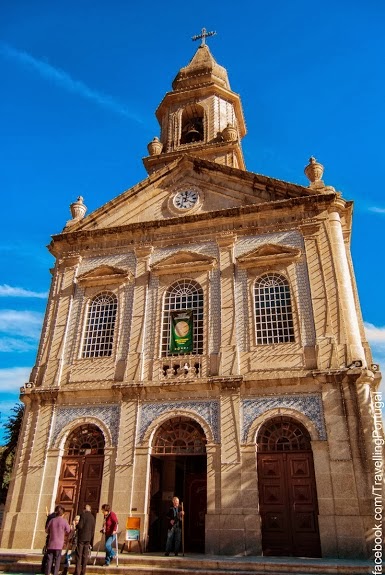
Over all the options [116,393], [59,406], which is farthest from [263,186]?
[59,406]

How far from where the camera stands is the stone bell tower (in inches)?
853

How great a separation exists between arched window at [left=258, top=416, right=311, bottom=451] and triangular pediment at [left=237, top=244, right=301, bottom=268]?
5154 mm

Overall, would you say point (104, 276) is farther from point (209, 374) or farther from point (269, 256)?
point (269, 256)

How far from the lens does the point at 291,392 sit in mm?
13758

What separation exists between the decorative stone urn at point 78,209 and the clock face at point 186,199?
4087 millimetres

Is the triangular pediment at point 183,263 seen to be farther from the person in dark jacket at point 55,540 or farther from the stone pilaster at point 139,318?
the person in dark jacket at point 55,540

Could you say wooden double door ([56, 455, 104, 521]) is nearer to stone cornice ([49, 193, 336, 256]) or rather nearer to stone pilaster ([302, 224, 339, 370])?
stone pilaster ([302, 224, 339, 370])

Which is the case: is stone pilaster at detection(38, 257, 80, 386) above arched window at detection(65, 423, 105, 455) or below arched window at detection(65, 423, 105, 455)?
above

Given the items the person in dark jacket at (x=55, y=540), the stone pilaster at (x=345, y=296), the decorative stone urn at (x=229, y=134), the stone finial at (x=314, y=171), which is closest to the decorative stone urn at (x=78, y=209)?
the decorative stone urn at (x=229, y=134)

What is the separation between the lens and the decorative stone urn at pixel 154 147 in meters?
22.8

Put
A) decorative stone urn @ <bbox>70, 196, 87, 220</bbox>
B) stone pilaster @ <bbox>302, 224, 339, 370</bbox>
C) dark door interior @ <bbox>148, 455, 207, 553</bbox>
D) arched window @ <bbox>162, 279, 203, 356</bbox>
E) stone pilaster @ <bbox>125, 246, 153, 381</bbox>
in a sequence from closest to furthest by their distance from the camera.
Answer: stone pilaster @ <bbox>302, 224, 339, 370</bbox>, dark door interior @ <bbox>148, 455, 207, 553</bbox>, stone pilaster @ <bbox>125, 246, 153, 381</bbox>, arched window @ <bbox>162, 279, 203, 356</bbox>, decorative stone urn @ <bbox>70, 196, 87, 220</bbox>

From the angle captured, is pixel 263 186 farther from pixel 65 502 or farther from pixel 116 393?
pixel 65 502

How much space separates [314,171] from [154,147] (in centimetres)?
866

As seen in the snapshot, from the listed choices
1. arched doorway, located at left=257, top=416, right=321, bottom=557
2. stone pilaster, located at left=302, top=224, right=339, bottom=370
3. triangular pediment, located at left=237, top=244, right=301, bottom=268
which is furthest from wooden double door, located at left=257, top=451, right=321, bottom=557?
triangular pediment, located at left=237, top=244, right=301, bottom=268
